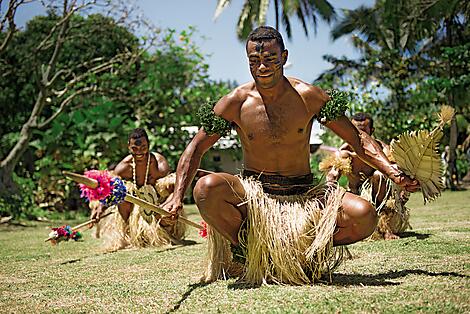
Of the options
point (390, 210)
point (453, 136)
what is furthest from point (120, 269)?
point (453, 136)

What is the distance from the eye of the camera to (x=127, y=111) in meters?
11.9

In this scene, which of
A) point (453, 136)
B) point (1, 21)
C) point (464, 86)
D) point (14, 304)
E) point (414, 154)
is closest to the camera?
point (14, 304)

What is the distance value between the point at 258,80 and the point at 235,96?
0.18 metres

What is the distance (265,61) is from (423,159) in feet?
3.11

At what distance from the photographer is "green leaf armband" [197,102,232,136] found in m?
3.01

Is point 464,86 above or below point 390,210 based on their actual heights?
above

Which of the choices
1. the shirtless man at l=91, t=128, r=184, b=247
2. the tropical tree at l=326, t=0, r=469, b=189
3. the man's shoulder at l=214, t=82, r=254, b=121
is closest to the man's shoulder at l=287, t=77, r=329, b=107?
the man's shoulder at l=214, t=82, r=254, b=121

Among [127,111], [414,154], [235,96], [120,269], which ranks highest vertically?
[127,111]

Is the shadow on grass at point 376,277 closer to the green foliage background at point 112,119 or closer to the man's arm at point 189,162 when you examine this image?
the man's arm at point 189,162

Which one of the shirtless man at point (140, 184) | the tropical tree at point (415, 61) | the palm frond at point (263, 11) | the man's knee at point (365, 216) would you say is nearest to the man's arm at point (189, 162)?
the man's knee at point (365, 216)

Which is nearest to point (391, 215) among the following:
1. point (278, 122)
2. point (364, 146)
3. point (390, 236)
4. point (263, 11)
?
point (390, 236)

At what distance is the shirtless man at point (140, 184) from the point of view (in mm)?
5113

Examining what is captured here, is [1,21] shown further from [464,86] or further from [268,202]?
[464,86]

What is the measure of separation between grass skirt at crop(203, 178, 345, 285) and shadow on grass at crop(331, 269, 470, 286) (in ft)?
0.30
